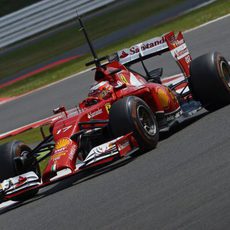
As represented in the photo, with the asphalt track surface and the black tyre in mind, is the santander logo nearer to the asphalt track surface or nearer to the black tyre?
the black tyre

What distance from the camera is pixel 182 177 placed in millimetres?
7383

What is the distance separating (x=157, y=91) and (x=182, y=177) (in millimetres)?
2485

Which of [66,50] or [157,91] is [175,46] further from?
[66,50]

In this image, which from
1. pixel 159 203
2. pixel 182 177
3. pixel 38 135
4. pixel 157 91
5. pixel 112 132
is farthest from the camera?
pixel 38 135

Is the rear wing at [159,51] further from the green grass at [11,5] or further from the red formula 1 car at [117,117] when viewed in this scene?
the green grass at [11,5]

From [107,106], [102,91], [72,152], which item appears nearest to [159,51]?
[102,91]

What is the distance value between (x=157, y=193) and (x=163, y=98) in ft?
9.23

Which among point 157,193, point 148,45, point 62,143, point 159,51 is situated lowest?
point 157,193

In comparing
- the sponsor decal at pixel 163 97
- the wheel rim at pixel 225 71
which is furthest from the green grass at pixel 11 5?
the sponsor decal at pixel 163 97

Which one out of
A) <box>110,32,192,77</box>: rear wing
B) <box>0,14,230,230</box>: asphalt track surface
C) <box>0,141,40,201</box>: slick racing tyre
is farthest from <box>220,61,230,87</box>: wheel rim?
<box>0,141,40,201</box>: slick racing tyre

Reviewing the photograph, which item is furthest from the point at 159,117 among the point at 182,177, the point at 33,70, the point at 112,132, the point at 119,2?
the point at 119,2

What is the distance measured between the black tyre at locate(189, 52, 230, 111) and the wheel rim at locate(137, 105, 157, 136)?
114 cm

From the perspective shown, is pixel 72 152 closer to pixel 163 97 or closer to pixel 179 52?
pixel 163 97

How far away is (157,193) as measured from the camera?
23.3 feet
